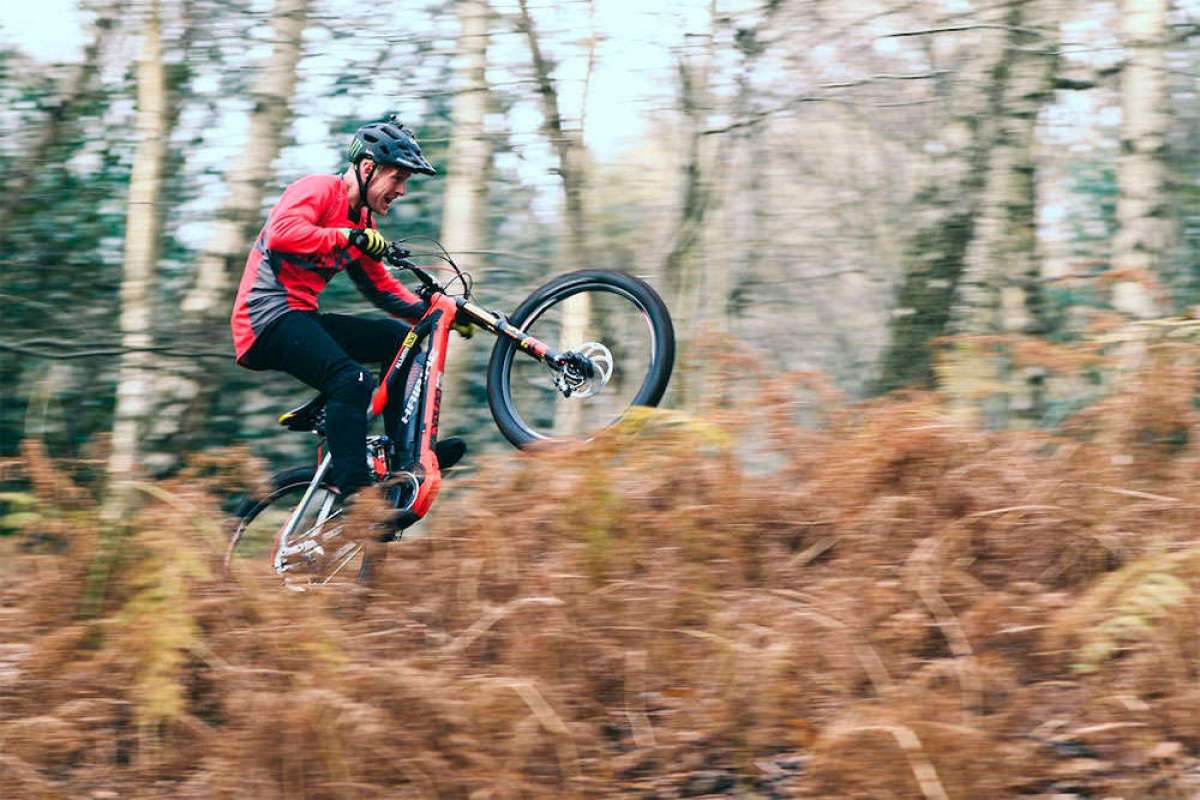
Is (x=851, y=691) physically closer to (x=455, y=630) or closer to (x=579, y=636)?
(x=579, y=636)

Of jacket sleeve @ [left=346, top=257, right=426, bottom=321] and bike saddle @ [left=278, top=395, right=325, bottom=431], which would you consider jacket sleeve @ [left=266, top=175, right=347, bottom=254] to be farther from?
bike saddle @ [left=278, top=395, right=325, bottom=431]

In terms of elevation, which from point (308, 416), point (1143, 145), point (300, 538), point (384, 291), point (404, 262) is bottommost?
point (300, 538)

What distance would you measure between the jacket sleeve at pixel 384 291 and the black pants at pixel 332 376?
29 cm

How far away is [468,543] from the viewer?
6.09 m

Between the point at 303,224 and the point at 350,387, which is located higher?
the point at 303,224

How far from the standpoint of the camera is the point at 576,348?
652 cm

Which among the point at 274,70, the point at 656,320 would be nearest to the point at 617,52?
the point at 274,70

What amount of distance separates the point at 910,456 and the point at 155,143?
15.8 ft

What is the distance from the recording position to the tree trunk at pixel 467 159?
8.17 meters

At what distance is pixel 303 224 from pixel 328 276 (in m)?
0.37

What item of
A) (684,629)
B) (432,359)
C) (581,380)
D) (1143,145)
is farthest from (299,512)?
(1143,145)

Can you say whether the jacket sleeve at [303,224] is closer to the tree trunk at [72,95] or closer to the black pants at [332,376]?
the black pants at [332,376]

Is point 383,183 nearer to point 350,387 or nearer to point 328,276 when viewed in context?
point 328,276

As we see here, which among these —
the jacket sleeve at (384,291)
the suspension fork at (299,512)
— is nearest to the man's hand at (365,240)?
the jacket sleeve at (384,291)
